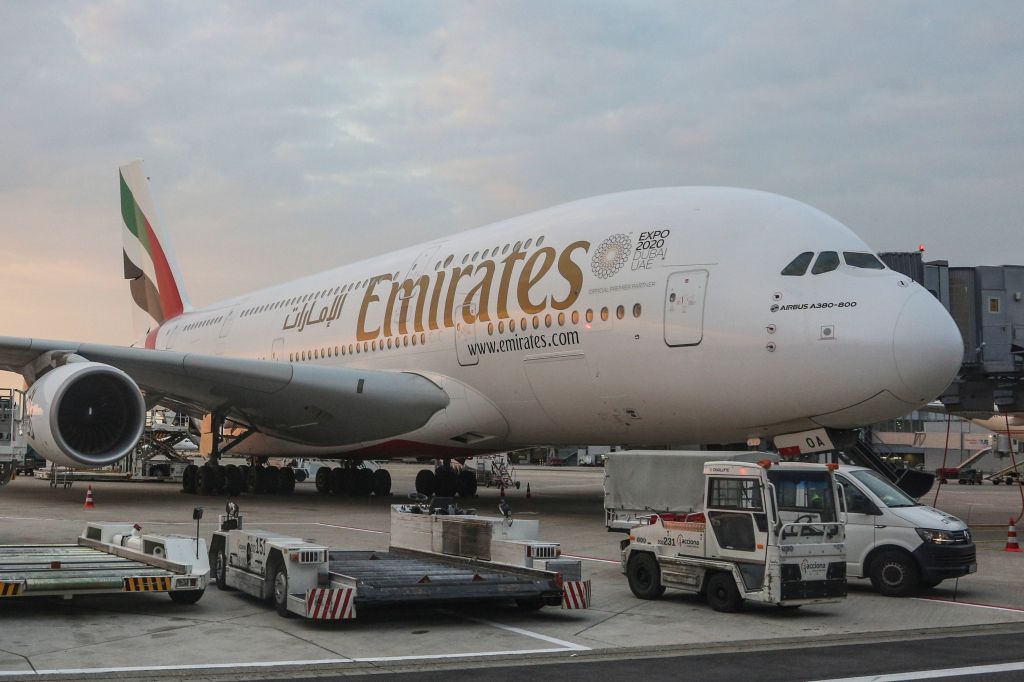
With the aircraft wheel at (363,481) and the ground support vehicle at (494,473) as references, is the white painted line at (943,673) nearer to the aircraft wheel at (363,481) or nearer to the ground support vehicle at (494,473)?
the aircraft wheel at (363,481)

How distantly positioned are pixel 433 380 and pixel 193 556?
9.24 meters

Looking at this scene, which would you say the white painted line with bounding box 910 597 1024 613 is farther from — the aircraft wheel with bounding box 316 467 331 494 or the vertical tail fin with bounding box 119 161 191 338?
the vertical tail fin with bounding box 119 161 191 338

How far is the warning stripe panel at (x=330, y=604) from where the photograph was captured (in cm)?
732

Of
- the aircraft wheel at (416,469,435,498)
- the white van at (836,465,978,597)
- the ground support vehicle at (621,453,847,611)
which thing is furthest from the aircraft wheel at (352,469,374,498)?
the white van at (836,465,978,597)

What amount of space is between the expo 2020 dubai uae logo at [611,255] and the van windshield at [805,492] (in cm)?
572

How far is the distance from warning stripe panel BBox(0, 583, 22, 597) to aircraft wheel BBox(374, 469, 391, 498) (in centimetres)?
1606

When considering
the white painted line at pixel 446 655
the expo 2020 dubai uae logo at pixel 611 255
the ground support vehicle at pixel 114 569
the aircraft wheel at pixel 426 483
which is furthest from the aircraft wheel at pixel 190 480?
the white painted line at pixel 446 655

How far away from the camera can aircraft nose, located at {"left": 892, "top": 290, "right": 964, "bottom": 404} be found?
11734 millimetres

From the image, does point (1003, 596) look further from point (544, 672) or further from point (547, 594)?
point (544, 672)

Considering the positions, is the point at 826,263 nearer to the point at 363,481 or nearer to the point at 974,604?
the point at 974,604

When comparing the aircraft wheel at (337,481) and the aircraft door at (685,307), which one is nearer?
the aircraft door at (685,307)

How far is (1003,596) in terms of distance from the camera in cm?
979

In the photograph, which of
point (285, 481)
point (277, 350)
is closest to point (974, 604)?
point (277, 350)

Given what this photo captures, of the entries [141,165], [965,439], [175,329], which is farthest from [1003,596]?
[965,439]
